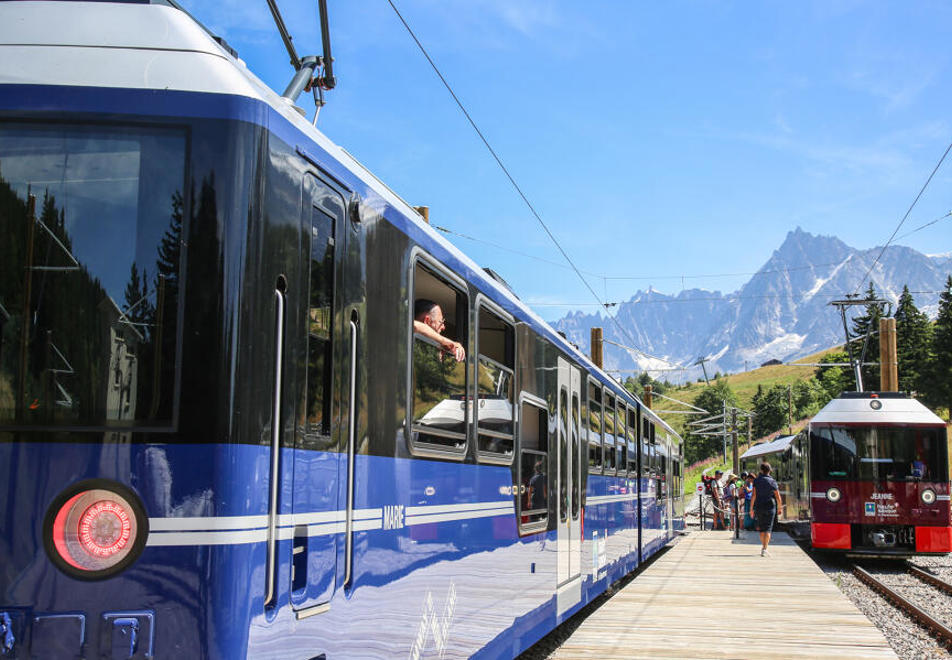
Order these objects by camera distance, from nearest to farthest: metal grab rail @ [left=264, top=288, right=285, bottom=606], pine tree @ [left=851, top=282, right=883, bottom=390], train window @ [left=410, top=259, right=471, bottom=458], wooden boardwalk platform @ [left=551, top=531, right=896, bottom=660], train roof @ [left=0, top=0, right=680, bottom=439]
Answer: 1. metal grab rail @ [left=264, top=288, right=285, bottom=606]
2. train roof @ [left=0, top=0, right=680, bottom=439]
3. train window @ [left=410, top=259, right=471, bottom=458]
4. wooden boardwalk platform @ [left=551, top=531, right=896, bottom=660]
5. pine tree @ [left=851, top=282, right=883, bottom=390]

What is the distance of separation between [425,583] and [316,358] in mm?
1836

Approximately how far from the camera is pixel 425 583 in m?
5.29

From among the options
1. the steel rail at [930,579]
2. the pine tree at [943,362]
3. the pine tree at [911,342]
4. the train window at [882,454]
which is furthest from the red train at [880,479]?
the pine tree at [911,342]

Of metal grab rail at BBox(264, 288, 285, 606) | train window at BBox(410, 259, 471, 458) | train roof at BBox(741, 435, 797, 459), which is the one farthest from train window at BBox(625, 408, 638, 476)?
metal grab rail at BBox(264, 288, 285, 606)

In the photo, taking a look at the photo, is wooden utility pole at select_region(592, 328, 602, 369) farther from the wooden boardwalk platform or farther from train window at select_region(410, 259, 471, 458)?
train window at select_region(410, 259, 471, 458)

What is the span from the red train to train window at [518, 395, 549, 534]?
12.8m

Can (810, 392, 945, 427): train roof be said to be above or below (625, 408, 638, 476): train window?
above

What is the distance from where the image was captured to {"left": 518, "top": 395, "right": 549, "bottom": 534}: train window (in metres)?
7.79

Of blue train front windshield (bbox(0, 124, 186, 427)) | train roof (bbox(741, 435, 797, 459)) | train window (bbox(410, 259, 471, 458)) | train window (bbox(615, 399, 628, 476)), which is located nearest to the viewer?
blue train front windshield (bbox(0, 124, 186, 427))

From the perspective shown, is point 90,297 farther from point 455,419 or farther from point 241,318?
point 455,419

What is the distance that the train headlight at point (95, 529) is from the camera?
322 cm

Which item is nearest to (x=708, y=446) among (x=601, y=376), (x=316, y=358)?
(x=601, y=376)

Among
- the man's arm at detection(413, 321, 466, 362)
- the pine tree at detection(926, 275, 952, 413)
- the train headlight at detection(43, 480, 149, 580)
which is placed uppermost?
the pine tree at detection(926, 275, 952, 413)

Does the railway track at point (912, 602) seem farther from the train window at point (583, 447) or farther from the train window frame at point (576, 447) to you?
the train window frame at point (576, 447)
